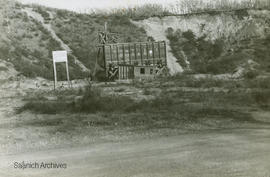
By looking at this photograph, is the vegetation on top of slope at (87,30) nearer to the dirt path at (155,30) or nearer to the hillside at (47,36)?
the hillside at (47,36)

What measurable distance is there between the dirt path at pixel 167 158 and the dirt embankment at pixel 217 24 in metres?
35.3

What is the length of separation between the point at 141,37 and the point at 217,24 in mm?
11393

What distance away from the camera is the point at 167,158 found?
27.0 feet

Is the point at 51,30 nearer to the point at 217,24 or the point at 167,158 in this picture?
the point at 217,24

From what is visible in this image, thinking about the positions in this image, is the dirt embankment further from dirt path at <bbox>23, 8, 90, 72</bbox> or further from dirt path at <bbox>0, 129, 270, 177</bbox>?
dirt path at <bbox>0, 129, 270, 177</bbox>

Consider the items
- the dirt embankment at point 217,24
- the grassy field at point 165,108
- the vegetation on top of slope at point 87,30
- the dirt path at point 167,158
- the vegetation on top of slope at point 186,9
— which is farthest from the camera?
the vegetation on top of slope at point 186,9

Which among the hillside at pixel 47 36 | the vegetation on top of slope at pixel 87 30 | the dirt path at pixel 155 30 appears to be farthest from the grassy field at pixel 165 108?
the dirt path at pixel 155 30

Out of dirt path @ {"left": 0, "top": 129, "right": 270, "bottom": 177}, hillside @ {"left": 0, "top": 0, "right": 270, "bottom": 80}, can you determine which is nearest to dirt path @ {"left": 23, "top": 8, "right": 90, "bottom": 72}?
hillside @ {"left": 0, "top": 0, "right": 270, "bottom": 80}

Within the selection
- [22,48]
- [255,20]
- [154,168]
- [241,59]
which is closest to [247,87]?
[154,168]

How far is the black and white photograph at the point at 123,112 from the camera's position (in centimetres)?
794

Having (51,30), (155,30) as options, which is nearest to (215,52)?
(155,30)

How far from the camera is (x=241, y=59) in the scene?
3647cm

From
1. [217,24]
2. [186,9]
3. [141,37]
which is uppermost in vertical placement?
[186,9]

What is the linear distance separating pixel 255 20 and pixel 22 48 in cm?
2926
